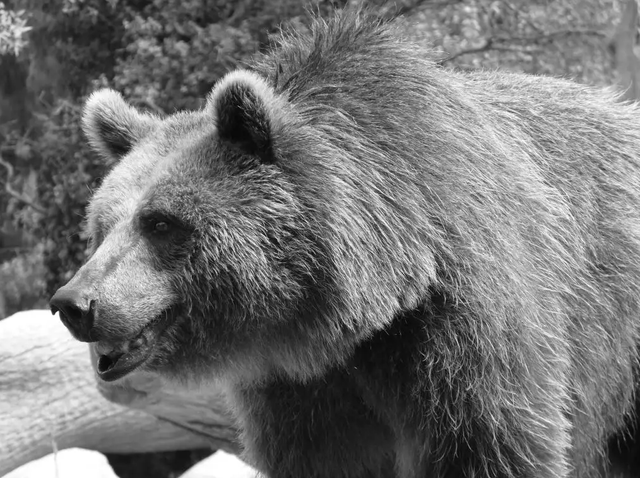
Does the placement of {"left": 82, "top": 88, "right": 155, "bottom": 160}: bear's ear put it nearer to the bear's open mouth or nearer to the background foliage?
the bear's open mouth

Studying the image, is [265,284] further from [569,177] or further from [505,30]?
[505,30]

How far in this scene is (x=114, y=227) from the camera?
326cm

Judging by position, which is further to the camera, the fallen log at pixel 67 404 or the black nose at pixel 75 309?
the fallen log at pixel 67 404

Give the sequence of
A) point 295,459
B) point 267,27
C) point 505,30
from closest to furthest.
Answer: point 295,459
point 267,27
point 505,30

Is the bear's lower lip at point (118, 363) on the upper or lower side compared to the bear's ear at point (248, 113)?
lower

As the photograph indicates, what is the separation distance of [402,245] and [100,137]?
1.29m

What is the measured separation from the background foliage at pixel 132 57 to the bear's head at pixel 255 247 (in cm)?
370

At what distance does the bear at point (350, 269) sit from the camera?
10.5ft

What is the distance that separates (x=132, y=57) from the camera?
7.41 meters

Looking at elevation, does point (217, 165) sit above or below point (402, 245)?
above

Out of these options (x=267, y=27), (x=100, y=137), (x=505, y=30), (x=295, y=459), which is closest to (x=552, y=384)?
(x=295, y=459)

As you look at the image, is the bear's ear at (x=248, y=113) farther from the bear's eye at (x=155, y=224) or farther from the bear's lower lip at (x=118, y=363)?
the bear's lower lip at (x=118, y=363)

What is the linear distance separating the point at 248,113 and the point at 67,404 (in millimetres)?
3394

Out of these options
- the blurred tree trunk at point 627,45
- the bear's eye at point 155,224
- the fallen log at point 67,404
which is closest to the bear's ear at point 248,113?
the bear's eye at point 155,224
